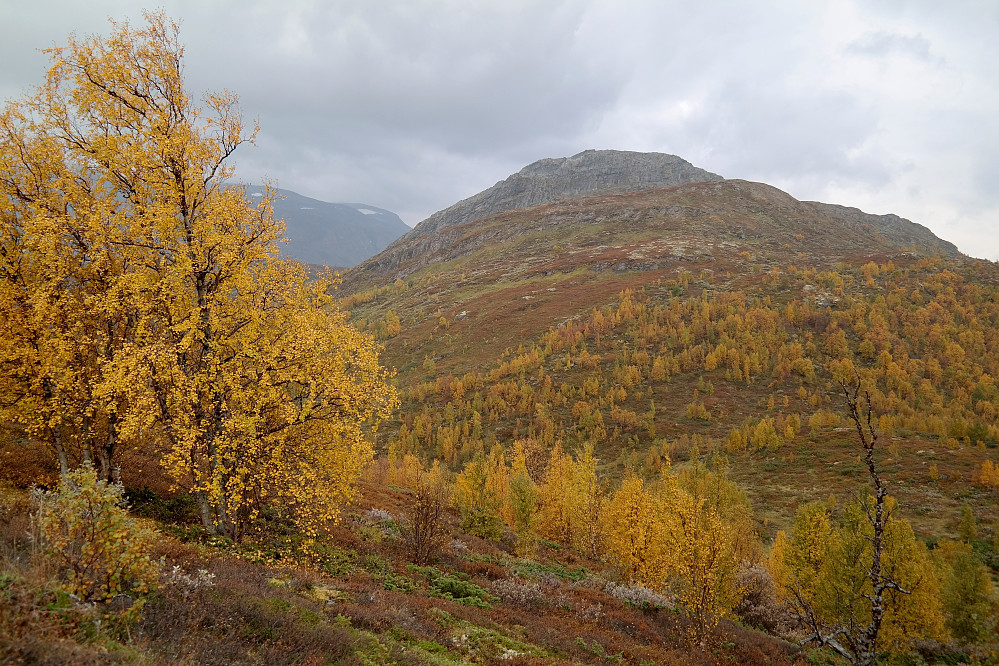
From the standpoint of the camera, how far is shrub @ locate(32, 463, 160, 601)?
6.53m

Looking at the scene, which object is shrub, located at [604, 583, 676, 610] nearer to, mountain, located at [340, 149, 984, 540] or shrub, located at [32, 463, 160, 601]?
shrub, located at [32, 463, 160, 601]

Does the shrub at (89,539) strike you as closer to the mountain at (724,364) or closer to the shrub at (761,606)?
the shrub at (761,606)

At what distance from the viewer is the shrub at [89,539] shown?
653cm

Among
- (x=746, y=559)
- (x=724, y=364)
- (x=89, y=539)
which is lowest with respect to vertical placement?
(x=746, y=559)

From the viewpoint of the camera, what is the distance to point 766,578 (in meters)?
35.1

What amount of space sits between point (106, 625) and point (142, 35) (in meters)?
16.6

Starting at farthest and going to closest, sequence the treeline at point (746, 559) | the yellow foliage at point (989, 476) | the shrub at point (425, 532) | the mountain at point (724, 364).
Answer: the mountain at point (724, 364) → the yellow foliage at point (989, 476) → the shrub at point (425, 532) → the treeline at point (746, 559)

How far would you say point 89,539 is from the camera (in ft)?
22.0

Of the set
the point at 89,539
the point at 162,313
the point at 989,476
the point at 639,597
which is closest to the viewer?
the point at 89,539

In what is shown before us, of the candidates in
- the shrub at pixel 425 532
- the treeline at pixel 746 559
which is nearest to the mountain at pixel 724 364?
the treeline at pixel 746 559

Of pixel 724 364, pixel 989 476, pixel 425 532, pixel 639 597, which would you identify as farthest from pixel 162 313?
pixel 724 364

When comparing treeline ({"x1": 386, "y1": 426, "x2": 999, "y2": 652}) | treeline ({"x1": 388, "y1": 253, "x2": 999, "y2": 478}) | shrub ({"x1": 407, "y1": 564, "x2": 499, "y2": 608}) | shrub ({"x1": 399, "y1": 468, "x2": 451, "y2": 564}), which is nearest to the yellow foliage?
treeline ({"x1": 388, "y1": 253, "x2": 999, "y2": 478})

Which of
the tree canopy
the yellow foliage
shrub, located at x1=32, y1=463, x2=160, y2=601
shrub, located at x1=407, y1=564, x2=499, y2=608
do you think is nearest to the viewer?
shrub, located at x1=32, y1=463, x2=160, y2=601

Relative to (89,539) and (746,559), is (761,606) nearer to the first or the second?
(746,559)
